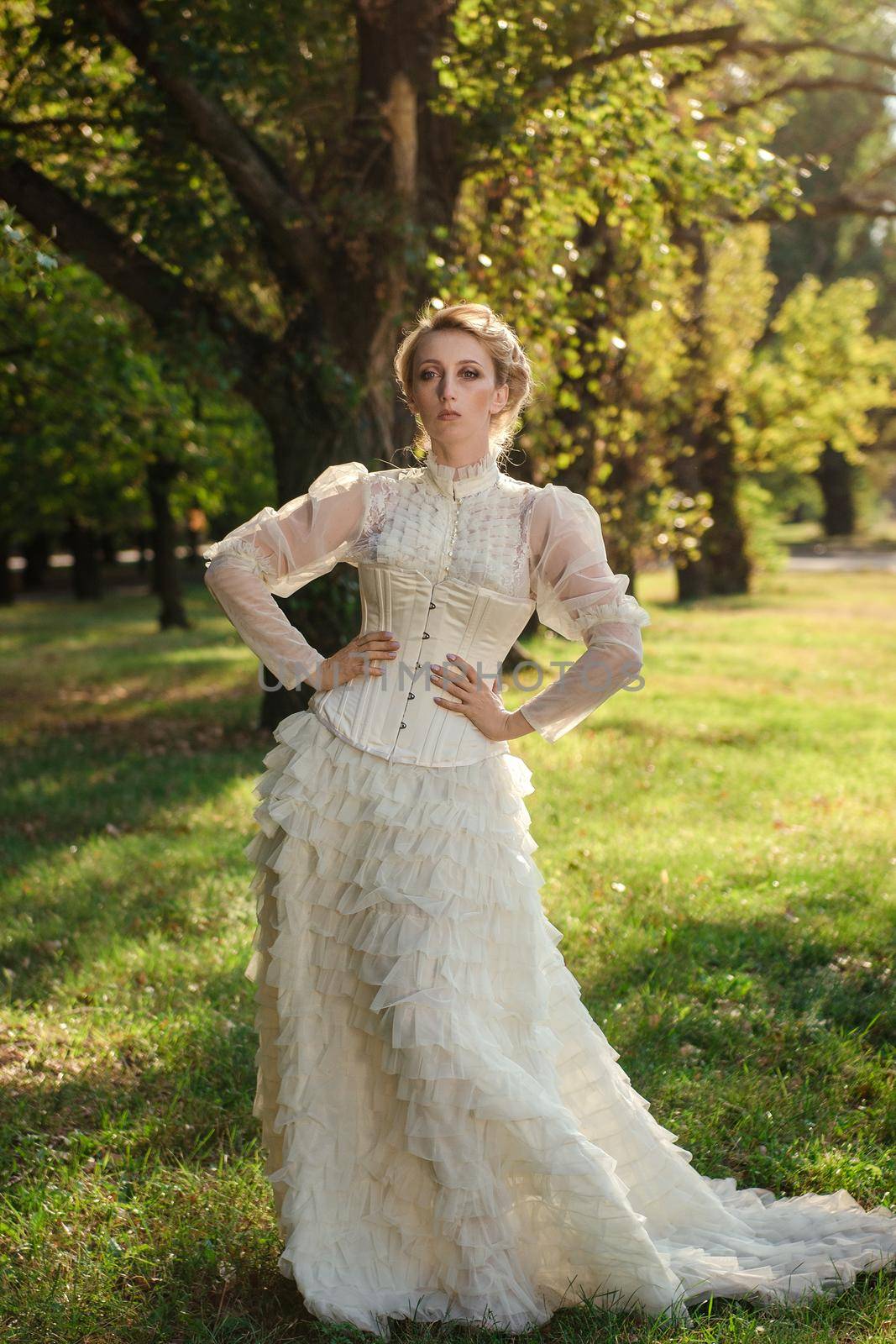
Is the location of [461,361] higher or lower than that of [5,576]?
higher

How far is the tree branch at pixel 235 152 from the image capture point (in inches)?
322

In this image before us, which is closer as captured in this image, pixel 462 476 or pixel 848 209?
pixel 462 476

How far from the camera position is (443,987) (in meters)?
3.04

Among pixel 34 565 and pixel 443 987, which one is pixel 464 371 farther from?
pixel 34 565

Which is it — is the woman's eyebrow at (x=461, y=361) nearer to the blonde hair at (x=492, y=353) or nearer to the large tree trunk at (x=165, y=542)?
the blonde hair at (x=492, y=353)

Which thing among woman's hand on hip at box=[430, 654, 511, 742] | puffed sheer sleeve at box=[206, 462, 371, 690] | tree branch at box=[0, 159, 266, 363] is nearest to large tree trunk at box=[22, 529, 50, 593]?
tree branch at box=[0, 159, 266, 363]

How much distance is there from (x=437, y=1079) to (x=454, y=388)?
1707 millimetres

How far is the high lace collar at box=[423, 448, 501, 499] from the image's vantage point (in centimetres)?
337

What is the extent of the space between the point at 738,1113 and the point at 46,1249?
2204mm

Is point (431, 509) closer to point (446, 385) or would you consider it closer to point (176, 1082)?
point (446, 385)

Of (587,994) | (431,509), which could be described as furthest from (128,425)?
(431,509)

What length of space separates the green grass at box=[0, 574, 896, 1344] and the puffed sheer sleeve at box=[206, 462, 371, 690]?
1671 millimetres

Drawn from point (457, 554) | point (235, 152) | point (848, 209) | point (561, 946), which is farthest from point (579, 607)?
point (848, 209)

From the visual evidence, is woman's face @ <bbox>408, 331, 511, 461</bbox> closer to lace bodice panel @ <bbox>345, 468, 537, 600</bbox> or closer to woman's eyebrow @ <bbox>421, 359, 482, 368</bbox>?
woman's eyebrow @ <bbox>421, 359, 482, 368</bbox>
